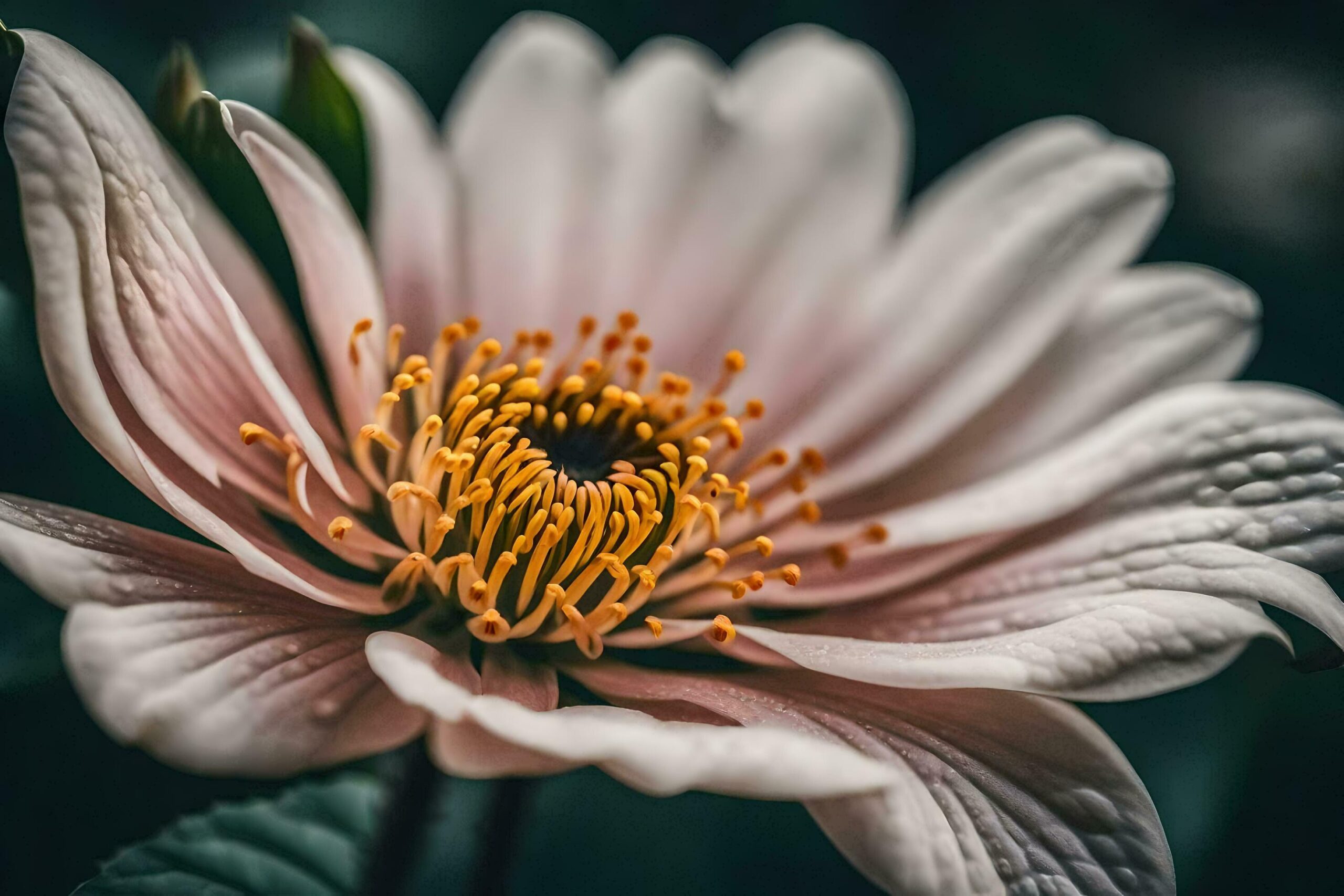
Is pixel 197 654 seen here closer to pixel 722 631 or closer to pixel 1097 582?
pixel 722 631

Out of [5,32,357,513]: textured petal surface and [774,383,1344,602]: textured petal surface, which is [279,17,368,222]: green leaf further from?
[774,383,1344,602]: textured petal surface

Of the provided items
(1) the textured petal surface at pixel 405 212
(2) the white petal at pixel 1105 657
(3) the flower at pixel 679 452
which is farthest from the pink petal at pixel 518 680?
(1) the textured petal surface at pixel 405 212

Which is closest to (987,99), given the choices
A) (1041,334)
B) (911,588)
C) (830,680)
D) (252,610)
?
(1041,334)

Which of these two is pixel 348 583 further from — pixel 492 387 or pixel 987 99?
pixel 987 99

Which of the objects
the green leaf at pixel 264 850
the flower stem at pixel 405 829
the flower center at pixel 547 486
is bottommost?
the green leaf at pixel 264 850

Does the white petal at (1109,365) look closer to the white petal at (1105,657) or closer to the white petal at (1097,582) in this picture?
the white petal at (1097,582)

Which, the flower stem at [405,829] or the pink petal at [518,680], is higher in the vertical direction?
the pink petal at [518,680]
